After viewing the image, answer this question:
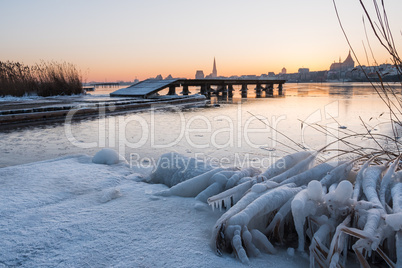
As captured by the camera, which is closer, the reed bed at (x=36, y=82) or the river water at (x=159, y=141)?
the river water at (x=159, y=141)

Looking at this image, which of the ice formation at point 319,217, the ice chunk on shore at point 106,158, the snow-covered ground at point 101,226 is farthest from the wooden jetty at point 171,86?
the ice formation at point 319,217

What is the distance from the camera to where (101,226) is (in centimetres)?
152

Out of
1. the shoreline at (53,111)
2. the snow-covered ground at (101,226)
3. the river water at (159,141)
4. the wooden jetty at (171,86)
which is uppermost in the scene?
the wooden jetty at (171,86)

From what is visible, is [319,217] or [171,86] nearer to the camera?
[319,217]

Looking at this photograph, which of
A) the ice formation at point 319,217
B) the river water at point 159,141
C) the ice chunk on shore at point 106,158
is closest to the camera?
the ice formation at point 319,217

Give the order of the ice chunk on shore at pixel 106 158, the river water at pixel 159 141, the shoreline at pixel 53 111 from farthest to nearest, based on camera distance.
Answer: the shoreline at pixel 53 111 < the river water at pixel 159 141 < the ice chunk on shore at pixel 106 158

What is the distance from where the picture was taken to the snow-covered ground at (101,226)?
4.06 ft

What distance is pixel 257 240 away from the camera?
1.40 m

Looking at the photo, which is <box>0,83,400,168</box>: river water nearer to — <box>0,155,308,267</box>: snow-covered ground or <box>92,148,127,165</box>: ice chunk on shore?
<box>92,148,127,165</box>: ice chunk on shore

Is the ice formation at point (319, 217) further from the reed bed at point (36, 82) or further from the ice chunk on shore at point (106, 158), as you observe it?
the reed bed at point (36, 82)

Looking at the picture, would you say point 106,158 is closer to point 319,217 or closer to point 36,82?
point 319,217

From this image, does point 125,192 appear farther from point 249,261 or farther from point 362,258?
point 362,258

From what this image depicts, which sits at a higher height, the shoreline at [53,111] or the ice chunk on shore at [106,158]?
the shoreline at [53,111]

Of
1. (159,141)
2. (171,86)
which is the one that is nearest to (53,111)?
(159,141)
